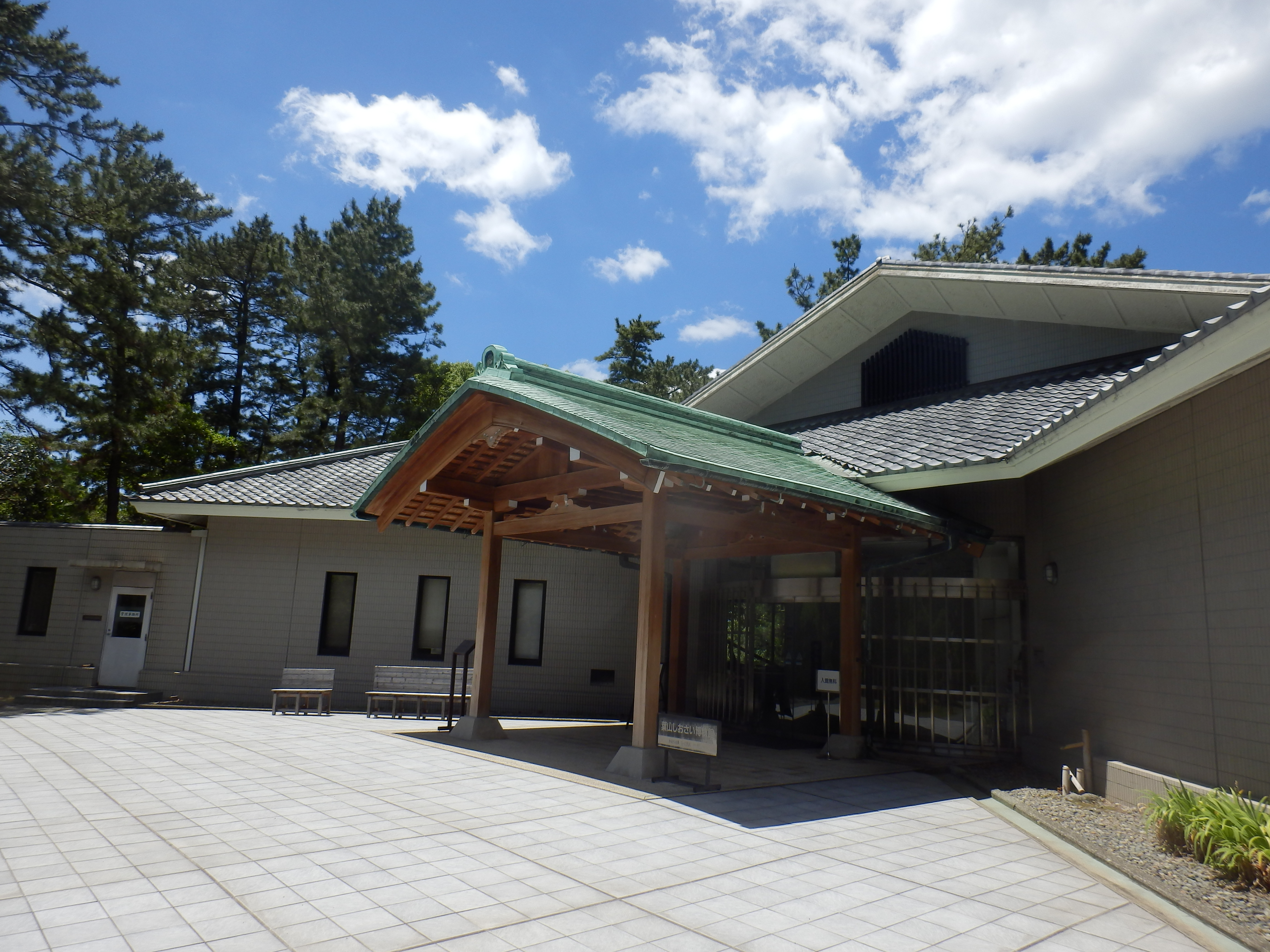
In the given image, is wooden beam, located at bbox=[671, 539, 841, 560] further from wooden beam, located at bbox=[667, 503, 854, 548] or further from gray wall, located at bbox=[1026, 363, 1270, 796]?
gray wall, located at bbox=[1026, 363, 1270, 796]

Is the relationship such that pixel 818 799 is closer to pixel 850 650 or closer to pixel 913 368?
pixel 850 650

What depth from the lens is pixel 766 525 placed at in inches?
380

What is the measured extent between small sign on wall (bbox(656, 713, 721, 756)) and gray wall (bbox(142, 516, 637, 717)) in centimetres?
742

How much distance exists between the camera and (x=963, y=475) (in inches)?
361

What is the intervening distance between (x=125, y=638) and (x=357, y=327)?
1748 centimetres

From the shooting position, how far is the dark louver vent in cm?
1319

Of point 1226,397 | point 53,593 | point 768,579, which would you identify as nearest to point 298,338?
point 53,593

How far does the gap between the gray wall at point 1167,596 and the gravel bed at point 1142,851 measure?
0.73 m

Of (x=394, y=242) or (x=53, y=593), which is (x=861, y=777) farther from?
(x=394, y=242)

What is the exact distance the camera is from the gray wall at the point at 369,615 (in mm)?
15375

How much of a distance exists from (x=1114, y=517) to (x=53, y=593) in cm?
1840

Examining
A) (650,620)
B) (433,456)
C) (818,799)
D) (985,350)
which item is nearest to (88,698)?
(433,456)

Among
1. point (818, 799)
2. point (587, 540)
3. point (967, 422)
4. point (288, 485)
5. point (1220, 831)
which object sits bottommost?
point (818, 799)

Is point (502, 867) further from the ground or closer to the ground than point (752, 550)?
closer to the ground
